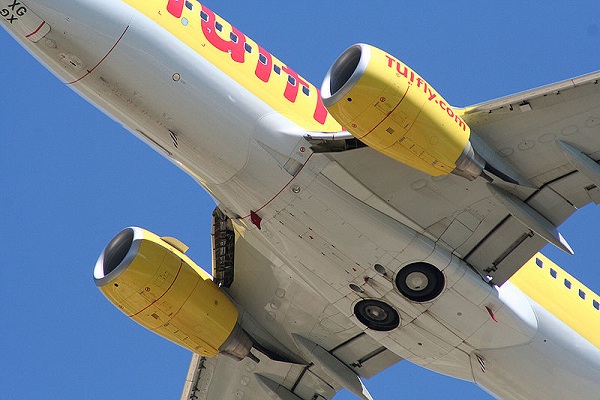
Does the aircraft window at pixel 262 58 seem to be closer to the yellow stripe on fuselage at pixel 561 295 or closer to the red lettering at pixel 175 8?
the red lettering at pixel 175 8

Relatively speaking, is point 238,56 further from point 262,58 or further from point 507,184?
point 507,184

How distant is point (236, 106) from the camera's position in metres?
26.9

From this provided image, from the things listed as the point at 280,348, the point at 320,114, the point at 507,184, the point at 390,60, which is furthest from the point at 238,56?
the point at 280,348

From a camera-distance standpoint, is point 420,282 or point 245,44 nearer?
point 420,282

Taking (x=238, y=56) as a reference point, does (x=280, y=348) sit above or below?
below

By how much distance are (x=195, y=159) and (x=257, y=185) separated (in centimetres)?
150

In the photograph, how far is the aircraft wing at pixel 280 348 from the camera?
3152 cm

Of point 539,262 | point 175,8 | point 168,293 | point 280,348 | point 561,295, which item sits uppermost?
point 539,262

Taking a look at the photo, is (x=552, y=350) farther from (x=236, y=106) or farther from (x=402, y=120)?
(x=236, y=106)

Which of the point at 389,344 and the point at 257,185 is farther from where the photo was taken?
the point at 389,344

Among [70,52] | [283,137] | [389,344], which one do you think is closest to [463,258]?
[389,344]

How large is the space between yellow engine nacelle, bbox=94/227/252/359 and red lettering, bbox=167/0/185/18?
19.5 ft

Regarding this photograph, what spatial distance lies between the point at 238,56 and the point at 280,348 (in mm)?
9055

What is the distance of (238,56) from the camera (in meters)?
27.3
